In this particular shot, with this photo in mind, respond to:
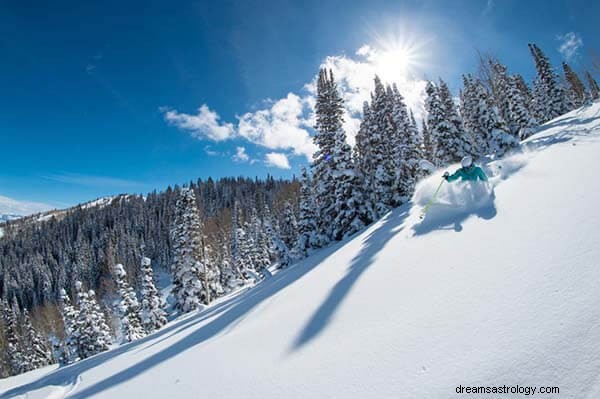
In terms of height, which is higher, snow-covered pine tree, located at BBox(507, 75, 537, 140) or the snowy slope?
snow-covered pine tree, located at BBox(507, 75, 537, 140)

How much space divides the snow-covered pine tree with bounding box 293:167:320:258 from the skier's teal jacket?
14.8 m

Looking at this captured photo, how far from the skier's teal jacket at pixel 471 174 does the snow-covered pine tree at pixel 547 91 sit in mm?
41122

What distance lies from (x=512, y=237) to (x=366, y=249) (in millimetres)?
3606

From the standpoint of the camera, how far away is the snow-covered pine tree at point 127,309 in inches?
1095

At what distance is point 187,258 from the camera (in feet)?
89.3

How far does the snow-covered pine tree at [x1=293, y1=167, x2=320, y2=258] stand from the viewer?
22.3m

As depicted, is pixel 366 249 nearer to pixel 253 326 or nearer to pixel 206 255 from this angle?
pixel 253 326

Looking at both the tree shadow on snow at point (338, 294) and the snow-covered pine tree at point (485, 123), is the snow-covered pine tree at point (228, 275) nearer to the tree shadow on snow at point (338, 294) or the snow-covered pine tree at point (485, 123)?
the snow-covered pine tree at point (485, 123)

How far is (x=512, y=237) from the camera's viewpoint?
454 centimetres

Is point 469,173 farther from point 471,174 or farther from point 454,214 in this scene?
point 454,214

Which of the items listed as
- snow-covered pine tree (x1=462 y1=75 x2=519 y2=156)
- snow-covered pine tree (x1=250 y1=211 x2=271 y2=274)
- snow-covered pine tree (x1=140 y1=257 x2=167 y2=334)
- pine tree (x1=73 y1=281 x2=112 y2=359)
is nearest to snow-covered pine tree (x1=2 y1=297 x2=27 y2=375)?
pine tree (x1=73 y1=281 x2=112 y2=359)

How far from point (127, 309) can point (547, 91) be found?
2251 inches

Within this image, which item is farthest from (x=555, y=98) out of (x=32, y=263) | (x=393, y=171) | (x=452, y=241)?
(x=32, y=263)

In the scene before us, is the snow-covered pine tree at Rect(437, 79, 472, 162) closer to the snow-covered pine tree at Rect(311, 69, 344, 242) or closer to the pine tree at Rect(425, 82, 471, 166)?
the pine tree at Rect(425, 82, 471, 166)
